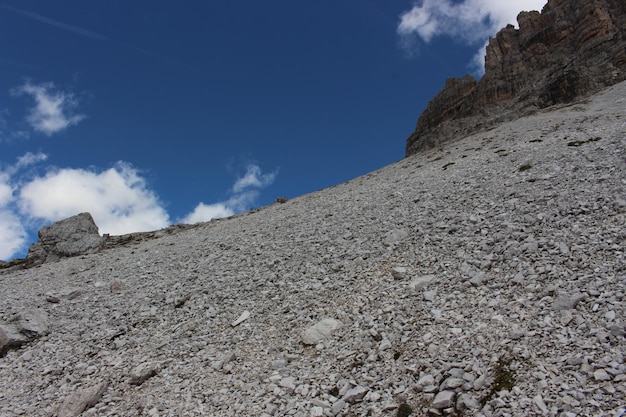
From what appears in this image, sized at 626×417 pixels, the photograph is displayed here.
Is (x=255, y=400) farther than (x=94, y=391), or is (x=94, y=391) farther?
(x=94, y=391)

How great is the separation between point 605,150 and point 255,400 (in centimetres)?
2500

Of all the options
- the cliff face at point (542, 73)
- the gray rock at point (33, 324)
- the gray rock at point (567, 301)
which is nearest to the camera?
the gray rock at point (567, 301)

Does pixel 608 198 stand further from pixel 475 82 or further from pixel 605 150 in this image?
pixel 475 82

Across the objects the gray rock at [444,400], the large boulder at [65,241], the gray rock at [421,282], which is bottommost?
the gray rock at [444,400]

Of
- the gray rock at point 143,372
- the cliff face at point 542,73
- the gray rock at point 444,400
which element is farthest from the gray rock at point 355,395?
the cliff face at point 542,73

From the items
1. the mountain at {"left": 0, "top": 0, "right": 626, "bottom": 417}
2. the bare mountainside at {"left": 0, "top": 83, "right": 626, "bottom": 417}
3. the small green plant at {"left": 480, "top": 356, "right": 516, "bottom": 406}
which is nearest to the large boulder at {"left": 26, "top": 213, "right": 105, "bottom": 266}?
the mountain at {"left": 0, "top": 0, "right": 626, "bottom": 417}

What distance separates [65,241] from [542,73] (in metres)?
96.9

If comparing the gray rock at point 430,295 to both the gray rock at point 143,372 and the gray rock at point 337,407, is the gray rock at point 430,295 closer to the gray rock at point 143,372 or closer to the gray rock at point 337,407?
the gray rock at point 337,407

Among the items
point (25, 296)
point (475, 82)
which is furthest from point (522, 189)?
point (475, 82)

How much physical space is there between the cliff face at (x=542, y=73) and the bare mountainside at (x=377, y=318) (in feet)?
189

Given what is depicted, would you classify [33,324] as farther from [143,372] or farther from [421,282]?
[421,282]

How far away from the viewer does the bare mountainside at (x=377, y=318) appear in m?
9.82

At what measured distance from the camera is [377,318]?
1387 centimetres

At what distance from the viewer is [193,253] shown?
27891 millimetres
